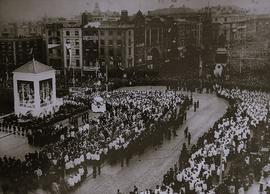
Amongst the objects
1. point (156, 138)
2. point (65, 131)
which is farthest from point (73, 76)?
point (156, 138)

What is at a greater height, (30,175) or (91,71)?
(91,71)

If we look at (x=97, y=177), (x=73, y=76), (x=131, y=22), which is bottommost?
(x=97, y=177)

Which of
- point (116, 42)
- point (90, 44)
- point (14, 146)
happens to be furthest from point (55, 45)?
point (14, 146)

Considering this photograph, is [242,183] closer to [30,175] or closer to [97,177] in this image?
[97,177]

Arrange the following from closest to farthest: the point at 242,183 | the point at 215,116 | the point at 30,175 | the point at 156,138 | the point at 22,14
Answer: the point at 242,183 → the point at 30,175 → the point at 156,138 → the point at 22,14 → the point at 215,116

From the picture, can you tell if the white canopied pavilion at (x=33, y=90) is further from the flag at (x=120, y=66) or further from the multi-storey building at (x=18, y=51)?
the flag at (x=120, y=66)

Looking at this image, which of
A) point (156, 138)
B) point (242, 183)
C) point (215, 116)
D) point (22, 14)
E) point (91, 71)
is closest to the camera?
point (242, 183)

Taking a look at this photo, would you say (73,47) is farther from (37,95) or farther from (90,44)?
(37,95)

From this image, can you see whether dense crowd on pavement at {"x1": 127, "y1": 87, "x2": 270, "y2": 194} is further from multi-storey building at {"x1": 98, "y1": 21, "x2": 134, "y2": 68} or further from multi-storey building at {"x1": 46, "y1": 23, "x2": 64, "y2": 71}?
multi-storey building at {"x1": 46, "y1": 23, "x2": 64, "y2": 71}
